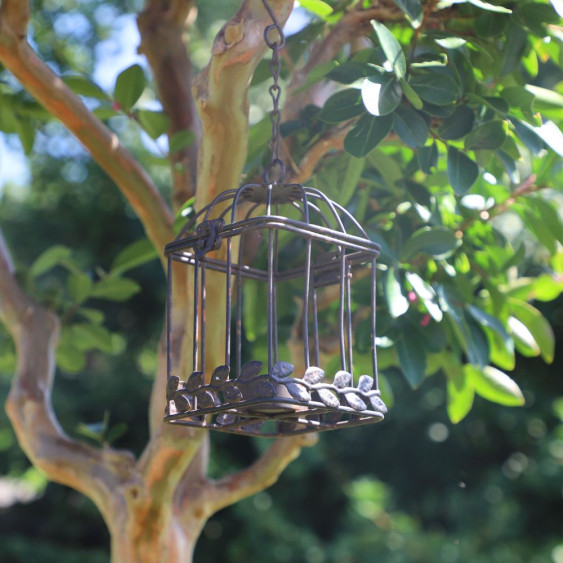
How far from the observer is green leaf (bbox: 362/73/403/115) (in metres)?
1.34

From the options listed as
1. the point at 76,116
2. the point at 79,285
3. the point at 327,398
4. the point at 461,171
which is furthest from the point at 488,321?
the point at 79,285

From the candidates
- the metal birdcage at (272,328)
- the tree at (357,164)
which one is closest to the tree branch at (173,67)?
the tree at (357,164)

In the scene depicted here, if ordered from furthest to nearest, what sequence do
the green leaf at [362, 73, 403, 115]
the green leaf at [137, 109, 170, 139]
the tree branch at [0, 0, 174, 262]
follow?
the green leaf at [137, 109, 170, 139]
the tree branch at [0, 0, 174, 262]
the green leaf at [362, 73, 403, 115]

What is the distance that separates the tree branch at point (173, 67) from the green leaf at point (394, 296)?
2.21 ft

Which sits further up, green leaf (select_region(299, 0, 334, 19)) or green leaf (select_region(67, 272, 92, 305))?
green leaf (select_region(299, 0, 334, 19))

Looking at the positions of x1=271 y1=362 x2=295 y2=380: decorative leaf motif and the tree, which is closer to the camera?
x1=271 y1=362 x2=295 y2=380: decorative leaf motif

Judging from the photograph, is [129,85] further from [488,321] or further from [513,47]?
[488,321]

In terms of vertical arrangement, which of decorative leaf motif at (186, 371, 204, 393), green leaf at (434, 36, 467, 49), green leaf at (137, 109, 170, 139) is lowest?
decorative leaf motif at (186, 371, 204, 393)

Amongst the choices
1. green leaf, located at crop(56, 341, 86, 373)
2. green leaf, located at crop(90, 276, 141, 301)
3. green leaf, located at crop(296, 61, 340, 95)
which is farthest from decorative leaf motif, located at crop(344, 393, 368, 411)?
green leaf, located at crop(56, 341, 86, 373)

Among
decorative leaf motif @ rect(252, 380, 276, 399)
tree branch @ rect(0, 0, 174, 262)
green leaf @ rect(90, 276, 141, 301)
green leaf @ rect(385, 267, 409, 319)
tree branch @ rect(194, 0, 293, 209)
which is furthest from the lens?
green leaf @ rect(90, 276, 141, 301)

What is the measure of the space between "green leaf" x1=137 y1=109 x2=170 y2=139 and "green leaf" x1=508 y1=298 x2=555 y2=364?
0.95 m

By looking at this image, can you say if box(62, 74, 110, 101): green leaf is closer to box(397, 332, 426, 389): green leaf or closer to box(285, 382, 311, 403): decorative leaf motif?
box(397, 332, 426, 389): green leaf

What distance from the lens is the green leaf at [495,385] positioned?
77.3 inches

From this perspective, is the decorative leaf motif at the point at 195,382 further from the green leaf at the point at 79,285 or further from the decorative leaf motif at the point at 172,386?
the green leaf at the point at 79,285
